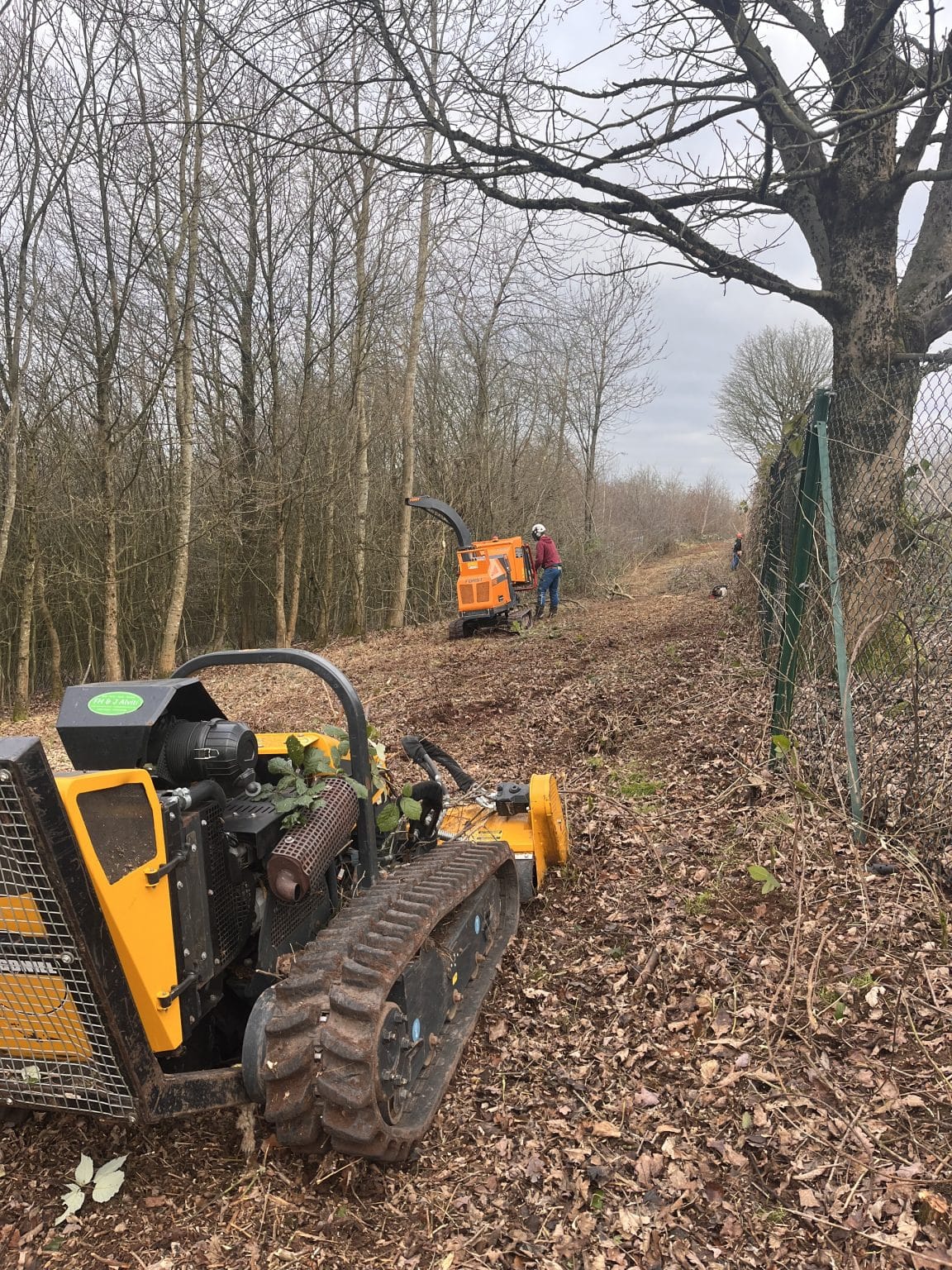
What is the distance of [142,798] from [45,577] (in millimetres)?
16879

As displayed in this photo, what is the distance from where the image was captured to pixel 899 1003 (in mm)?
3088

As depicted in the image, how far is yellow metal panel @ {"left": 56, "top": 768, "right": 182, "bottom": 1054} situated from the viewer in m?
2.02

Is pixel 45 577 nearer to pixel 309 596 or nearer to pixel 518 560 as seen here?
pixel 309 596

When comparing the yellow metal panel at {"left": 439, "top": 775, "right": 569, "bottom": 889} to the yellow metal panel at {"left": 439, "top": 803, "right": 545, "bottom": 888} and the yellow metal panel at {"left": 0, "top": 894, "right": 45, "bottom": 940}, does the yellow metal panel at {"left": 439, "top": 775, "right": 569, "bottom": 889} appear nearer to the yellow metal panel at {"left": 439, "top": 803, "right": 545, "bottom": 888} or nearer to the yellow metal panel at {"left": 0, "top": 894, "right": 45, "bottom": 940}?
the yellow metal panel at {"left": 439, "top": 803, "right": 545, "bottom": 888}

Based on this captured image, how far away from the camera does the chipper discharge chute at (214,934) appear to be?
6.74ft

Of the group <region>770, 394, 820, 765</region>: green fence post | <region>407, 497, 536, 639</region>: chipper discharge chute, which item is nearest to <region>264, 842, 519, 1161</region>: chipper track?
<region>770, 394, 820, 765</region>: green fence post

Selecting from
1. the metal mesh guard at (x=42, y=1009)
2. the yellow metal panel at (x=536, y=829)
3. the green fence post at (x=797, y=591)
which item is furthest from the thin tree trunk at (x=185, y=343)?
the metal mesh guard at (x=42, y=1009)

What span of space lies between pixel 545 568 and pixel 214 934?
14.6 meters

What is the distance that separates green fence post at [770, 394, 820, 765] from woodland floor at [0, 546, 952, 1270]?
1.36ft

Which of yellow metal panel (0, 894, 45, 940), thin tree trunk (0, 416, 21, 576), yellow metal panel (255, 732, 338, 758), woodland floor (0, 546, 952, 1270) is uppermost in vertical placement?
thin tree trunk (0, 416, 21, 576)

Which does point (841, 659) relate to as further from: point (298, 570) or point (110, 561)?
point (298, 570)

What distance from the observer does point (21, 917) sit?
2.06 meters

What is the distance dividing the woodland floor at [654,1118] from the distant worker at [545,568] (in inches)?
466

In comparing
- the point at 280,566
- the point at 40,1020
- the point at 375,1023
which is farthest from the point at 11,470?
the point at 375,1023
